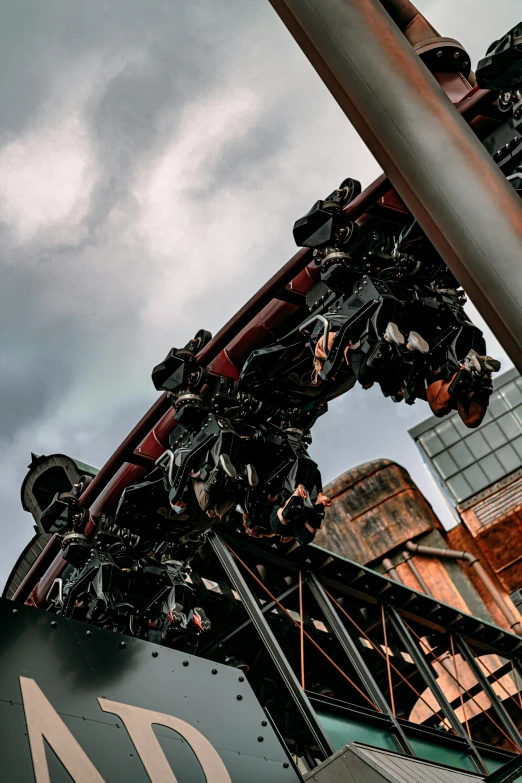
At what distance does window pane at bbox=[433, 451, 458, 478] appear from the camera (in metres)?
28.9

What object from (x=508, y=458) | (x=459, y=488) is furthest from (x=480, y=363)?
(x=508, y=458)

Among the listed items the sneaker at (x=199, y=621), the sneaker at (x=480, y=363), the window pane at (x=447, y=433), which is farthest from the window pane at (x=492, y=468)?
the sneaker at (x=480, y=363)

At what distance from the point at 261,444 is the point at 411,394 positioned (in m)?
2.01

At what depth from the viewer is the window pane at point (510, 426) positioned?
1122 inches

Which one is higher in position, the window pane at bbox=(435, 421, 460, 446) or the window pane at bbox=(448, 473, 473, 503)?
the window pane at bbox=(435, 421, 460, 446)

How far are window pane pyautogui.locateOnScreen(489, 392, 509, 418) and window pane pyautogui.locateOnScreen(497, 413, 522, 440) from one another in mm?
232

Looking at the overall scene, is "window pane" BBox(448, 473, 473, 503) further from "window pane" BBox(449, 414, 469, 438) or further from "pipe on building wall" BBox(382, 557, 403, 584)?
"pipe on building wall" BBox(382, 557, 403, 584)

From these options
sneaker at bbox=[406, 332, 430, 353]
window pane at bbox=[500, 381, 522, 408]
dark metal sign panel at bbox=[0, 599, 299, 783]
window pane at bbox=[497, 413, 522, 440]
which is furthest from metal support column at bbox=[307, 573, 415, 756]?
window pane at bbox=[500, 381, 522, 408]

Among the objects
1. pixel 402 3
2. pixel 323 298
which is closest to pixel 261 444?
pixel 323 298

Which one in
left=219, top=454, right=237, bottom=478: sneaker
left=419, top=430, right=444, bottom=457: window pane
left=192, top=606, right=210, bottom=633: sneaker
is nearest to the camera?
left=219, top=454, right=237, bottom=478: sneaker

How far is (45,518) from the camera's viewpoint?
912 centimetres

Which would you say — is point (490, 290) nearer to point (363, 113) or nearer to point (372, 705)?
point (363, 113)

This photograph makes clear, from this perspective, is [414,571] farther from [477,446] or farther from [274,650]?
[274,650]

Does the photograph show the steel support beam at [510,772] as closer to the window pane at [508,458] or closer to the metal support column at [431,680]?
the metal support column at [431,680]
